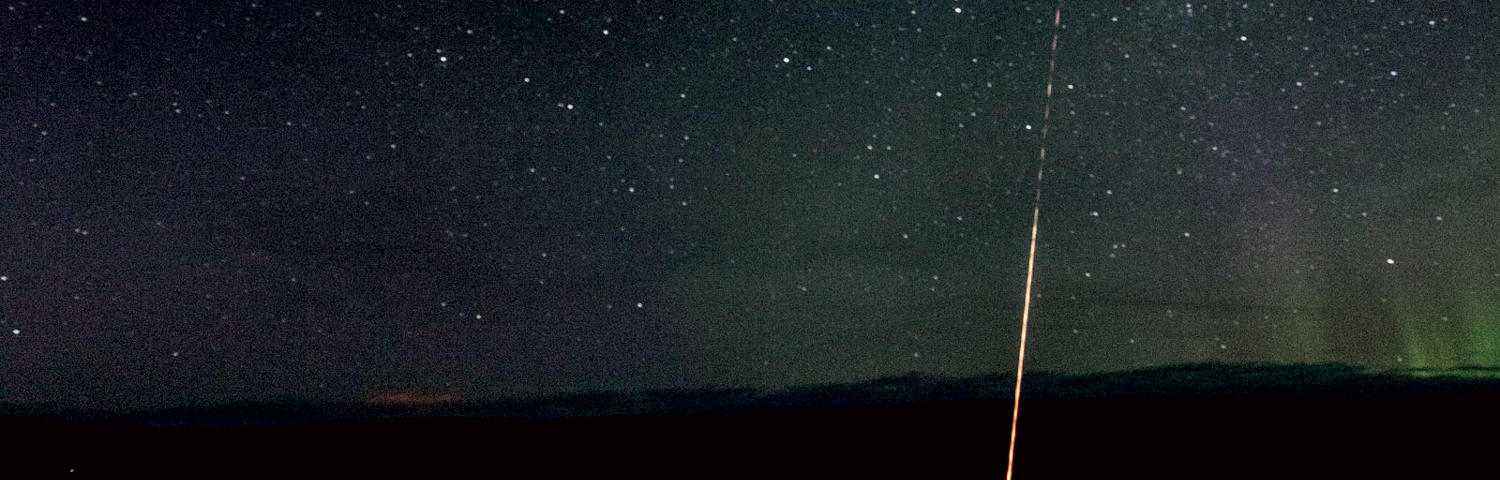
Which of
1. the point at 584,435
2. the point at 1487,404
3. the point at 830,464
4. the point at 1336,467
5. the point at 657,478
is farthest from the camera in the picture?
the point at 584,435

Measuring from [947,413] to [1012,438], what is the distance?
59cm

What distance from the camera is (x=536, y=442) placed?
574 centimetres

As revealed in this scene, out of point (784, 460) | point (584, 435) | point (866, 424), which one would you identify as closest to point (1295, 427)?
point (866, 424)

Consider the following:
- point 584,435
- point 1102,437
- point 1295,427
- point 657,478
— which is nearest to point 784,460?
point 657,478

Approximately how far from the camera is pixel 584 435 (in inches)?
242

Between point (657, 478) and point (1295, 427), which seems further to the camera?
point (1295, 427)

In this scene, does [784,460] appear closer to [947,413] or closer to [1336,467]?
[947,413]

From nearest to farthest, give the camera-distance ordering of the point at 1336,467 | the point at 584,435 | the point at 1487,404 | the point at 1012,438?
1. the point at 1336,467
2. the point at 1487,404
3. the point at 584,435
4. the point at 1012,438

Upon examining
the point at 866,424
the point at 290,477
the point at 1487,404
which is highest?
the point at 1487,404

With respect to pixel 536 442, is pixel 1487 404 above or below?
above

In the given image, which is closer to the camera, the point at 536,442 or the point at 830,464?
the point at 830,464

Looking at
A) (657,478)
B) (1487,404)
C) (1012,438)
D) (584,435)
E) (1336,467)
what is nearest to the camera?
(1336,467)

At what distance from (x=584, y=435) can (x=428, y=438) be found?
1.05 metres

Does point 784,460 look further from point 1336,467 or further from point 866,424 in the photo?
point 1336,467
